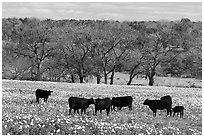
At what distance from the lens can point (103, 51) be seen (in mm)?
72250

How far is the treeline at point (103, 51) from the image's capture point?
70.9 meters

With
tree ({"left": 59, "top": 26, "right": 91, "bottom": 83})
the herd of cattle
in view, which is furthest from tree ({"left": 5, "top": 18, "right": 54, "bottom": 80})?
the herd of cattle

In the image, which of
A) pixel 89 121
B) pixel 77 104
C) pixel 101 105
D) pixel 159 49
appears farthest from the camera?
pixel 159 49

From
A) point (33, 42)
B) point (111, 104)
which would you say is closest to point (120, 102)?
point (111, 104)

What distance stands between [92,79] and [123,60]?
7.53 meters

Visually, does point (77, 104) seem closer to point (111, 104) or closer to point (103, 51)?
point (111, 104)

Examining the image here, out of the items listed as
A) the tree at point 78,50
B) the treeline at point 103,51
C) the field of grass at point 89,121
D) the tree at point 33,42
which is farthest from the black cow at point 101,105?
the tree at point 33,42

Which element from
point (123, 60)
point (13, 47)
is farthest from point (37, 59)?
point (123, 60)

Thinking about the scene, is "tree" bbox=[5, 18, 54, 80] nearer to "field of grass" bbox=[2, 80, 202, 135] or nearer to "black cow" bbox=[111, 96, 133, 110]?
"field of grass" bbox=[2, 80, 202, 135]

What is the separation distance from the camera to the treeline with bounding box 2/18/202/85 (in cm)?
7094

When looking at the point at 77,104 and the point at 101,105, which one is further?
the point at 101,105

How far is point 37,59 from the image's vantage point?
241ft

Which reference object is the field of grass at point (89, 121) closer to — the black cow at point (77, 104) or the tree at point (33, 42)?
the black cow at point (77, 104)

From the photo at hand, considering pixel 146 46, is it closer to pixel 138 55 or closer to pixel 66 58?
pixel 138 55
